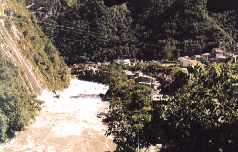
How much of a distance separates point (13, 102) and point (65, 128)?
6124mm

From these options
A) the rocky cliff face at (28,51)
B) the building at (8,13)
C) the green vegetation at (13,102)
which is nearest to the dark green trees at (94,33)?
the rocky cliff face at (28,51)

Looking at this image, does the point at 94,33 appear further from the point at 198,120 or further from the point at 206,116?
the point at 206,116

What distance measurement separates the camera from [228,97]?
2784 cm

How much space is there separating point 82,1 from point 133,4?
50.8ft

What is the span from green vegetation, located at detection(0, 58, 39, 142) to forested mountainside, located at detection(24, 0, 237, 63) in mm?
63031

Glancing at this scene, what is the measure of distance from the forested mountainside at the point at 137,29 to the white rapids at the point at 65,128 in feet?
174

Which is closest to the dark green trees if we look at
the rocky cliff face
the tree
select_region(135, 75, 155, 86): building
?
the rocky cliff face

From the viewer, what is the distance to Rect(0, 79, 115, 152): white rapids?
2036 inches

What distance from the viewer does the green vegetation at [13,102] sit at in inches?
2198

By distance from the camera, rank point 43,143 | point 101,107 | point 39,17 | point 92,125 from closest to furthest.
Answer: point 43,143, point 92,125, point 101,107, point 39,17

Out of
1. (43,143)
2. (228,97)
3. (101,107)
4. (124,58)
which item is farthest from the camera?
(124,58)

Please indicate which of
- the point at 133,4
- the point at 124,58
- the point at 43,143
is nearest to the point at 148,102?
the point at 43,143

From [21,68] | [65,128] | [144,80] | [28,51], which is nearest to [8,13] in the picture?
[28,51]

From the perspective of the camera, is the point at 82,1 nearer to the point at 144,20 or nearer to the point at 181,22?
the point at 144,20
